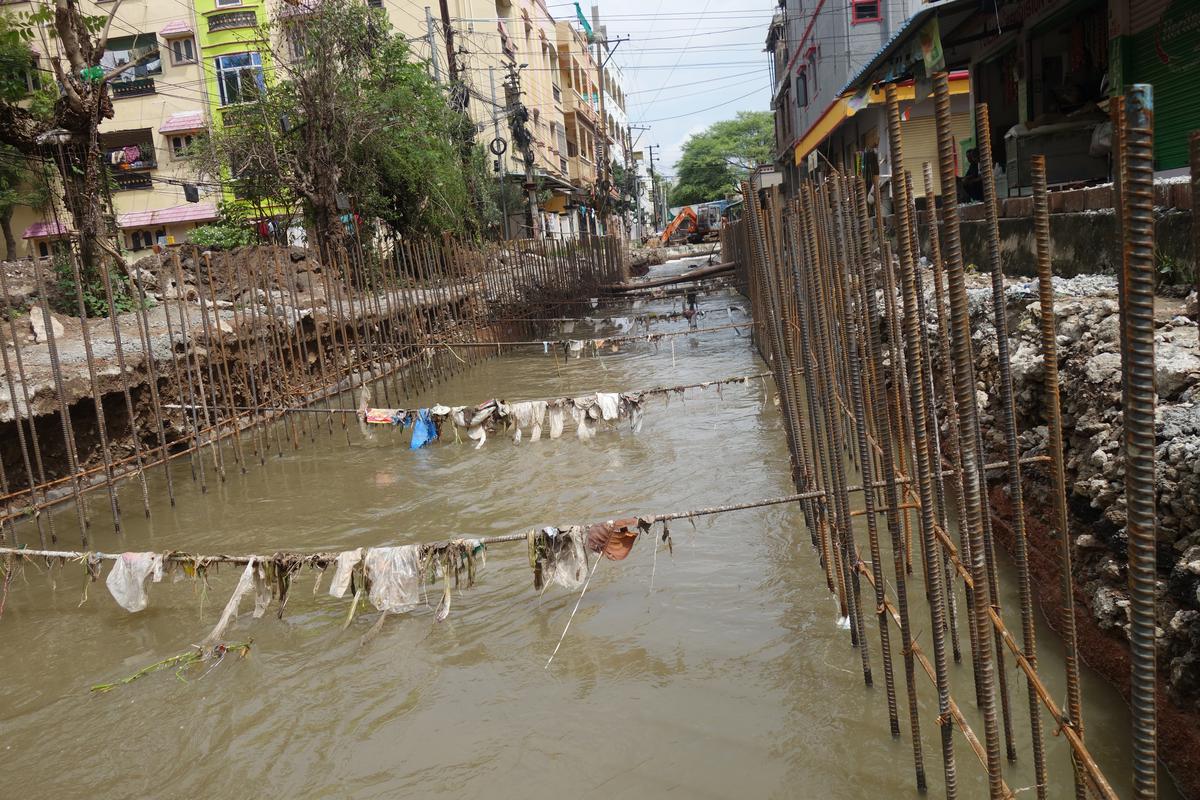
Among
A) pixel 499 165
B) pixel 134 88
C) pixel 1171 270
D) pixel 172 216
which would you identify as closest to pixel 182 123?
pixel 134 88

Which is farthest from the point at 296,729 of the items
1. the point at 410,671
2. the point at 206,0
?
the point at 206,0

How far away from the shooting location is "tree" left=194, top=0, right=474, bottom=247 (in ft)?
55.4

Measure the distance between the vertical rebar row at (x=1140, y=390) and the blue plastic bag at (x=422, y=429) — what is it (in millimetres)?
8059

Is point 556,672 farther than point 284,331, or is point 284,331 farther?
point 284,331

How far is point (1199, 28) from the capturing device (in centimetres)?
792

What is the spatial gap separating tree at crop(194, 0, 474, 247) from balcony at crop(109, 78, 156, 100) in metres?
13.4

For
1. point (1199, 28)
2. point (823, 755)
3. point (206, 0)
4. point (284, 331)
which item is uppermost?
point (206, 0)

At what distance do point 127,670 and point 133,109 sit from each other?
32.5 meters

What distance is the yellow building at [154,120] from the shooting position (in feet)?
101

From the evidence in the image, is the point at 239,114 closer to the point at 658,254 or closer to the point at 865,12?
the point at 865,12

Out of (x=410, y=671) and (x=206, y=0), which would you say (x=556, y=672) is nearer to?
(x=410, y=671)

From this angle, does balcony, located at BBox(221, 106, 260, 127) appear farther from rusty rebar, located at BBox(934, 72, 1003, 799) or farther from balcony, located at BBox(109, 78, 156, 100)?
rusty rebar, located at BBox(934, 72, 1003, 799)

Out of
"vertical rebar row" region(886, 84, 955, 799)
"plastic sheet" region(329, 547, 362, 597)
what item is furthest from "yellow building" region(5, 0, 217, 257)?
"vertical rebar row" region(886, 84, 955, 799)

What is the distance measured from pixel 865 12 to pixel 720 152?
51080 mm
